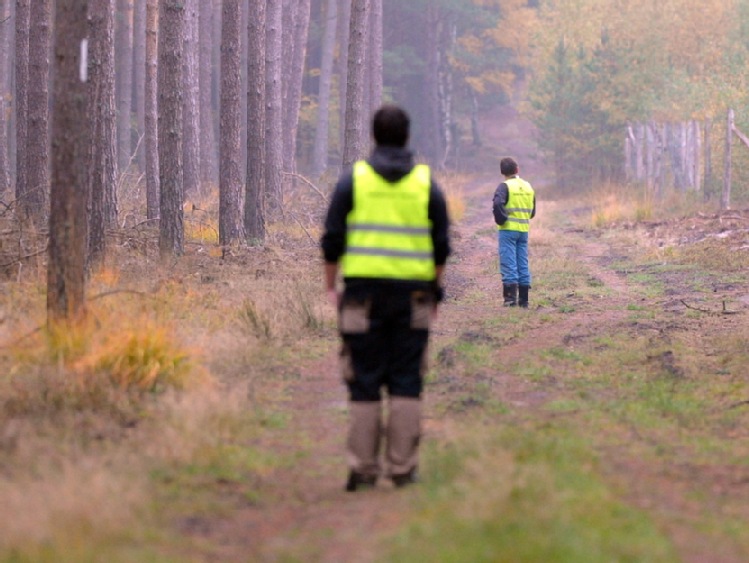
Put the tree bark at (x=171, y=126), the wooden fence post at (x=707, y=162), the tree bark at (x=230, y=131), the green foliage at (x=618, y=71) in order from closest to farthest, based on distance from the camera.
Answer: the tree bark at (x=171, y=126) → the tree bark at (x=230, y=131) → the wooden fence post at (x=707, y=162) → the green foliage at (x=618, y=71)

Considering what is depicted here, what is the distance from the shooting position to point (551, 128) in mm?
48531

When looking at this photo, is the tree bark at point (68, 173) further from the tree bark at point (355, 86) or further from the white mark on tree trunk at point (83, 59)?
the tree bark at point (355, 86)

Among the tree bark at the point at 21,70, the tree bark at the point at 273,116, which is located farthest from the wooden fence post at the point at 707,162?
the tree bark at the point at 21,70

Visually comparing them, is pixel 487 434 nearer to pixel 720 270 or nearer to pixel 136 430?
pixel 136 430

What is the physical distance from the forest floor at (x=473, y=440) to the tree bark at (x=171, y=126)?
0.55 metres

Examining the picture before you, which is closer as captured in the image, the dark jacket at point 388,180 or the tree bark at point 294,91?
the dark jacket at point 388,180

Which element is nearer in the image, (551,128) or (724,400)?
(724,400)

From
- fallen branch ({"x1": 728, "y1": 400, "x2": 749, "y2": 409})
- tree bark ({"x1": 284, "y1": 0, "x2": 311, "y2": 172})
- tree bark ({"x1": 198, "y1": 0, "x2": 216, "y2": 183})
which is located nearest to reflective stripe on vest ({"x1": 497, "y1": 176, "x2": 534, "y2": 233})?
fallen branch ({"x1": 728, "y1": 400, "x2": 749, "y2": 409})

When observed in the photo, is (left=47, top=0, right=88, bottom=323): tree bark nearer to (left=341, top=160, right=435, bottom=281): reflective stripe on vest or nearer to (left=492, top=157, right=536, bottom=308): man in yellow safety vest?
(left=341, top=160, right=435, bottom=281): reflective stripe on vest

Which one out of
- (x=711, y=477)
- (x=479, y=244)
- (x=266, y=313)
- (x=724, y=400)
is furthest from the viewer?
(x=479, y=244)

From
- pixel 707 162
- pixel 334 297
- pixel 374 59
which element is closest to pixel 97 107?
pixel 334 297

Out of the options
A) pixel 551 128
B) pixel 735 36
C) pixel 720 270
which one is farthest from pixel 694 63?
pixel 720 270

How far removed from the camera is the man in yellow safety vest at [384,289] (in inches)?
255

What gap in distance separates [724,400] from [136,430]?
4.79m
